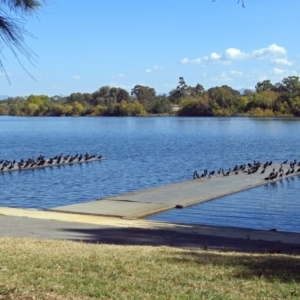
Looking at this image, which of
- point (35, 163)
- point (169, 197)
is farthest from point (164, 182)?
point (35, 163)

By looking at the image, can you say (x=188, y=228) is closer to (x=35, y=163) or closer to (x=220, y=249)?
(x=220, y=249)

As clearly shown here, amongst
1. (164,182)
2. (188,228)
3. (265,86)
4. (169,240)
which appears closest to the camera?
(169,240)

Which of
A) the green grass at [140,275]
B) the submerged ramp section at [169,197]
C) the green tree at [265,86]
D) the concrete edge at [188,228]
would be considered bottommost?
the submerged ramp section at [169,197]

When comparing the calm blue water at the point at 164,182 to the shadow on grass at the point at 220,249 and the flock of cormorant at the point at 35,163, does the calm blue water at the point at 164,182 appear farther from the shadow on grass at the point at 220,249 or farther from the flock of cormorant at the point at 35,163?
the shadow on grass at the point at 220,249

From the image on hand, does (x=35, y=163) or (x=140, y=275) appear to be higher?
(x=140, y=275)

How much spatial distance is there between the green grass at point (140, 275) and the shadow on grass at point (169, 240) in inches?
133

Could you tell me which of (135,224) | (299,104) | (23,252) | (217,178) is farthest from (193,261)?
(299,104)

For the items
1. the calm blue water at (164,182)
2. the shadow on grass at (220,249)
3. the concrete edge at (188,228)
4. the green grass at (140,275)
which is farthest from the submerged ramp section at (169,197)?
the green grass at (140,275)

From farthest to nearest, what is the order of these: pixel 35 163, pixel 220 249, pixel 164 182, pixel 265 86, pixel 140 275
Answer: pixel 265 86, pixel 35 163, pixel 164 182, pixel 220 249, pixel 140 275

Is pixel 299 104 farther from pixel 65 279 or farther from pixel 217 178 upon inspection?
pixel 65 279

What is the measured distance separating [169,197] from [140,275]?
742 inches

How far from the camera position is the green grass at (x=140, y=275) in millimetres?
6785

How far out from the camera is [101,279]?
746cm

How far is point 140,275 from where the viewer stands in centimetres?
780
